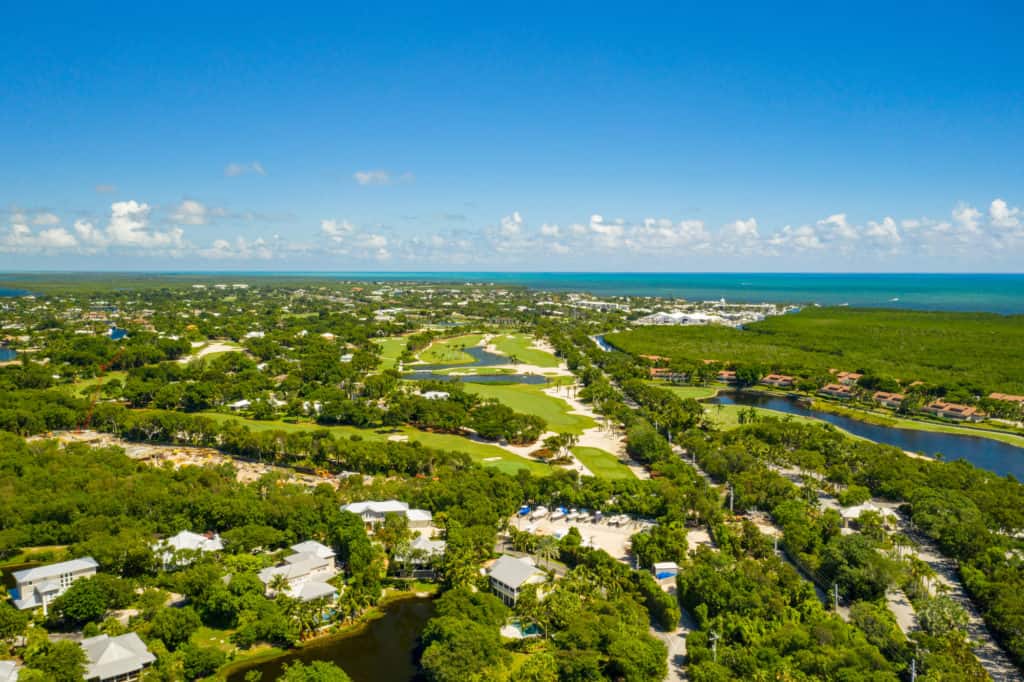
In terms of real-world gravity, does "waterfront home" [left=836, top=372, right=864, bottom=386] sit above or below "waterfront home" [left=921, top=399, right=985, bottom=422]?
above

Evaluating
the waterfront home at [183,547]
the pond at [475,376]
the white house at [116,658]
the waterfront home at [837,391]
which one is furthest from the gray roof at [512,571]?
the waterfront home at [837,391]

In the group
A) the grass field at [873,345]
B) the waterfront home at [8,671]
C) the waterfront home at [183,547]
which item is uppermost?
the grass field at [873,345]

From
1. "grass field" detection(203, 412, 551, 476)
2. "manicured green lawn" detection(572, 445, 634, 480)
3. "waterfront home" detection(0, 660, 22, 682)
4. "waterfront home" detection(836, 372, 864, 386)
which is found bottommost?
"manicured green lawn" detection(572, 445, 634, 480)

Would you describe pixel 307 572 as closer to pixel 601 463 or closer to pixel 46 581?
pixel 46 581

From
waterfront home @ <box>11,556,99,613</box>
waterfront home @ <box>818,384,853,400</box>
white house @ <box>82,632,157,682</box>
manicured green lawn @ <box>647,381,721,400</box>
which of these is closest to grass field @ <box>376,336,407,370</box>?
manicured green lawn @ <box>647,381,721,400</box>

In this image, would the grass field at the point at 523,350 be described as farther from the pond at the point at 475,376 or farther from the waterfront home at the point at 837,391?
the waterfront home at the point at 837,391

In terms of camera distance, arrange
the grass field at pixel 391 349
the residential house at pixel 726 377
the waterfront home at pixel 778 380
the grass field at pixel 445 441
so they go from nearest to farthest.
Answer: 1. the grass field at pixel 445 441
2. the waterfront home at pixel 778 380
3. the residential house at pixel 726 377
4. the grass field at pixel 391 349

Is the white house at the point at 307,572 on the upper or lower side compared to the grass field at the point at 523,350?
lower

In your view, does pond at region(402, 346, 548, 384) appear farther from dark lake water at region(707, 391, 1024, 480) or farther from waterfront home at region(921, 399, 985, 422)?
waterfront home at region(921, 399, 985, 422)
